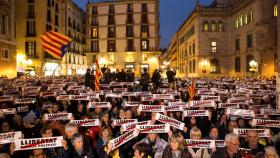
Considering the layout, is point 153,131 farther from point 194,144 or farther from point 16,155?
point 16,155

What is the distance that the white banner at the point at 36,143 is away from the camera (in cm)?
712

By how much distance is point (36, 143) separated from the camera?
7.20 m

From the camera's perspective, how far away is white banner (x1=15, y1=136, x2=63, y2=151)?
7.12m

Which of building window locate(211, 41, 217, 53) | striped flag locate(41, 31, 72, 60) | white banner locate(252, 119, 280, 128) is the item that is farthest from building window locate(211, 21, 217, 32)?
white banner locate(252, 119, 280, 128)

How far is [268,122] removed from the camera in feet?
31.7

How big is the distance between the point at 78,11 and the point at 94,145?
7621 centimetres

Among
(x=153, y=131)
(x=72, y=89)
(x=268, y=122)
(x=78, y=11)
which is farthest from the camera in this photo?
(x=78, y=11)

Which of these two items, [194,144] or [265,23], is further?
[265,23]

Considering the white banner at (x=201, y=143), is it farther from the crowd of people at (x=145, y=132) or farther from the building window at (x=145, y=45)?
the building window at (x=145, y=45)

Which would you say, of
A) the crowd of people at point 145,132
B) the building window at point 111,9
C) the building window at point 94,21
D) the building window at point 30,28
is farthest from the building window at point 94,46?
the crowd of people at point 145,132

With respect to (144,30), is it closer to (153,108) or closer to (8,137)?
(153,108)

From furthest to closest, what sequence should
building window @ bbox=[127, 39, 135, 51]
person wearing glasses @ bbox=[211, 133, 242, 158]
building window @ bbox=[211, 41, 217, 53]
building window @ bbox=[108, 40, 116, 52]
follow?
building window @ bbox=[108, 40, 116, 52], building window @ bbox=[127, 39, 135, 51], building window @ bbox=[211, 41, 217, 53], person wearing glasses @ bbox=[211, 133, 242, 158]

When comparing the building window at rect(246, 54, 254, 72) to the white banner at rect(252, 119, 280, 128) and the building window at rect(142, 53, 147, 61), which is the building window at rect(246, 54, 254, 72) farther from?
the white banner at rect(252, 119, 280, 128)

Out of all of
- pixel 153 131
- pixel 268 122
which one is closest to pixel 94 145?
pixel 153 131
